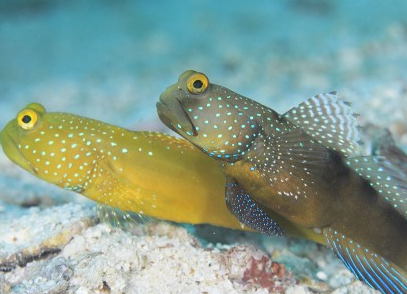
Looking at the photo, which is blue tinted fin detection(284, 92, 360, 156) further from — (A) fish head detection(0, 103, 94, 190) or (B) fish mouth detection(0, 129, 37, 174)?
(B) fish mouth detection(0, 129, 37, 174)

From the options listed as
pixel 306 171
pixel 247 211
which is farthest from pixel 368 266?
pixel 247 211

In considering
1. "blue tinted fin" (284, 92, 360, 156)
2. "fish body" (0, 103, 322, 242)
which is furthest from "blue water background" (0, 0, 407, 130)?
"blue tinted fin" (284, 92, 360, 156)

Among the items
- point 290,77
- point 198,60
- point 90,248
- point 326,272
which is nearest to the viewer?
point 90,248

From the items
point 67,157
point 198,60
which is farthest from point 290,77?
point 67,157

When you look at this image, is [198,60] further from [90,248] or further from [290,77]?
[90,248]

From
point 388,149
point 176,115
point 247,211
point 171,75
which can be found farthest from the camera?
point 171,75

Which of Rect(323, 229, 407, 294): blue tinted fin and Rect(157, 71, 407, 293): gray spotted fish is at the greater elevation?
Rect(157, 71, 407, 293): gray spotted fish

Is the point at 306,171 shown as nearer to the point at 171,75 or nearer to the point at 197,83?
the point at 197,83
